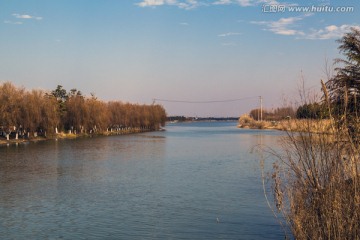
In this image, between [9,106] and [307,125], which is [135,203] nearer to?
[307,125]

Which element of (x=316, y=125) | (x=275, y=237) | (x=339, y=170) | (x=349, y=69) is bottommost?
(x=275, y=237)

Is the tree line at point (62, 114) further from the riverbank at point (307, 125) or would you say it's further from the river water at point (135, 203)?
the riverbank at point (307, 125)

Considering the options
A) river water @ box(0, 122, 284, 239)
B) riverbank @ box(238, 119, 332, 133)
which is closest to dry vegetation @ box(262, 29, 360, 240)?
riverbank @ box(238, 119, 332, 133)

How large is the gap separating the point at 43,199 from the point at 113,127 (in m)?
80.3

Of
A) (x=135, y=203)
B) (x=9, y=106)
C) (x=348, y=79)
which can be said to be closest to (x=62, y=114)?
(x=9, y=106)

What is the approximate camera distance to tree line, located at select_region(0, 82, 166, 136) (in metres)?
54.4

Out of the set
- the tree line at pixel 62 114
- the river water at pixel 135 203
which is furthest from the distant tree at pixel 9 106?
the river water at pixel 135 203

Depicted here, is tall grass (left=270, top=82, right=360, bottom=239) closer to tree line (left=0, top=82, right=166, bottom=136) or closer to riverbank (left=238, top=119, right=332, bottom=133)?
riverbank (left=238, top=119, right=332, bottom=133)

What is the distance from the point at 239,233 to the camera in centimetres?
1177

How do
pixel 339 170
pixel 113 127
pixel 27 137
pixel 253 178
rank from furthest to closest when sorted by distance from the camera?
pixel 113 127 < pixel 27 137 < pixel 253 178 < pixel 339 170

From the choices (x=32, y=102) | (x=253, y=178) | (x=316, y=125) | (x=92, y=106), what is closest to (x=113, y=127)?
(x=92, y=106)

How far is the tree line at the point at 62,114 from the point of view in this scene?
5441 centimetres

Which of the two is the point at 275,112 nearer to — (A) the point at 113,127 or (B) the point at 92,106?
(B) the point at 92,106

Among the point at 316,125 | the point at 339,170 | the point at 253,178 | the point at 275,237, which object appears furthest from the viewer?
the point at 253,178
